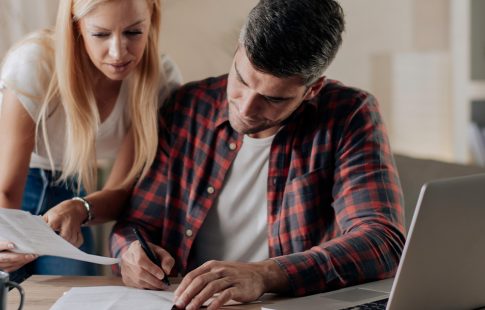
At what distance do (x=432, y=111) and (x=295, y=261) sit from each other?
2330mm

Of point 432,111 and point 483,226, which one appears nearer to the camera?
point 483,226

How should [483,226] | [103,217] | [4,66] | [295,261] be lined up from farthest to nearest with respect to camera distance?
[4,66]
[103,217]
[295,261]
[483,226]

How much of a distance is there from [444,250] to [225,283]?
14.8 inches

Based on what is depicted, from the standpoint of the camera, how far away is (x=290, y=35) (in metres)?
1.50

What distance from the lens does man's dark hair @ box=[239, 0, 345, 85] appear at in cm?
150

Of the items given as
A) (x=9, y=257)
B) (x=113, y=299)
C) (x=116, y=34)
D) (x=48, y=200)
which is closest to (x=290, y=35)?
(x=116, y=34)

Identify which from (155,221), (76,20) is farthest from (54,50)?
(155,221)

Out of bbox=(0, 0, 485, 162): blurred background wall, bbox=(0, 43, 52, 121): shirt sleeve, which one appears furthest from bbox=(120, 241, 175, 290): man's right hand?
bbox=(0, 0, 485, 162): blurred background wall

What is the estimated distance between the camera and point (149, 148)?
1.82 metres

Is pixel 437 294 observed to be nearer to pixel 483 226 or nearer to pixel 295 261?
pixel 483 226

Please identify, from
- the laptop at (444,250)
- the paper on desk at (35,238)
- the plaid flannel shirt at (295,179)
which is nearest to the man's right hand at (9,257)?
the paper on desk at (35,238)

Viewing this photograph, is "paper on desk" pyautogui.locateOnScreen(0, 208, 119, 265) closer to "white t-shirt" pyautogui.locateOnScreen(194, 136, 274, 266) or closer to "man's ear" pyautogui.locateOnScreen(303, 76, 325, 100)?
"white t-shirt" pyautogui.locateOnScreen(194, 136, 274, 266)

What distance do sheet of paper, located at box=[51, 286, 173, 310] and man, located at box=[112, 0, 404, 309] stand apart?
51mm

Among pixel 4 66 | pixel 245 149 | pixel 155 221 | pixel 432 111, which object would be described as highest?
pixel 4 66
